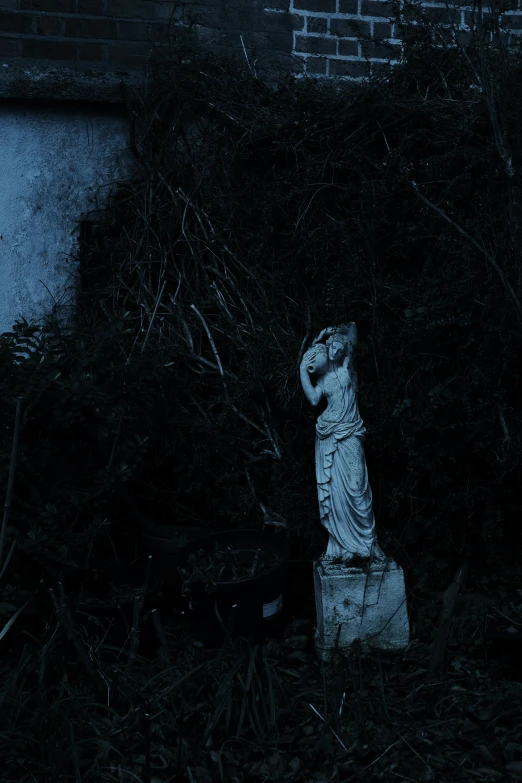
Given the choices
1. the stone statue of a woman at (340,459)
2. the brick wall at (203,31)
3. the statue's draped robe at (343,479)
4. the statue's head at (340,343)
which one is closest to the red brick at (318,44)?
the brick wall at (203,31)

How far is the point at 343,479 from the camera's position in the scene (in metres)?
3.86

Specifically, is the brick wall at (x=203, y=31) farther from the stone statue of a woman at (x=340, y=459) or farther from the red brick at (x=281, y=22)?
the stone statue of a woman at (x=340, y=459)

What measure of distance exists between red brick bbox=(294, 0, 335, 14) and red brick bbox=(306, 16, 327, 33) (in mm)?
58

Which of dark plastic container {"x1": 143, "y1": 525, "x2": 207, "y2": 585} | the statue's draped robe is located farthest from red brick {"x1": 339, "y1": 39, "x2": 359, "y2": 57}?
dark plastic container {"x1": 143, "y1": 525, "x2": 207, "y2": 585}

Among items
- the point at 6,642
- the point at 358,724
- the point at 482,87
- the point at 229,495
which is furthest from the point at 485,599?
the point at 482,87

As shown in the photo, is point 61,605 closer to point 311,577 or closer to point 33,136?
point 311,577

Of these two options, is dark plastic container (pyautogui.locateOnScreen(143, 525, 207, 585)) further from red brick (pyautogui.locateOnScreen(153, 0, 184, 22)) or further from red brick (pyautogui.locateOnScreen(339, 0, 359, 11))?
red brick (pyautogui.locateOnScreen(339, 0, 359, 11))

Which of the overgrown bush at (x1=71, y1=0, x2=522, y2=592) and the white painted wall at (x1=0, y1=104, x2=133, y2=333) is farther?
the white painted wall at (x1=0, y1=104, x2=133, y2=333)

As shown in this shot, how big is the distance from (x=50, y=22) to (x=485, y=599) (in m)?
4.56

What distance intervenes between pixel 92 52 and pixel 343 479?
346 centimetres

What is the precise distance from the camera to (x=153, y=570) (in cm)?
425

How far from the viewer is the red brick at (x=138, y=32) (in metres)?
5.30

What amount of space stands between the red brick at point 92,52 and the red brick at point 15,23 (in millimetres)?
344

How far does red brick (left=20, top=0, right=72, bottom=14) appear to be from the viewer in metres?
5.20
